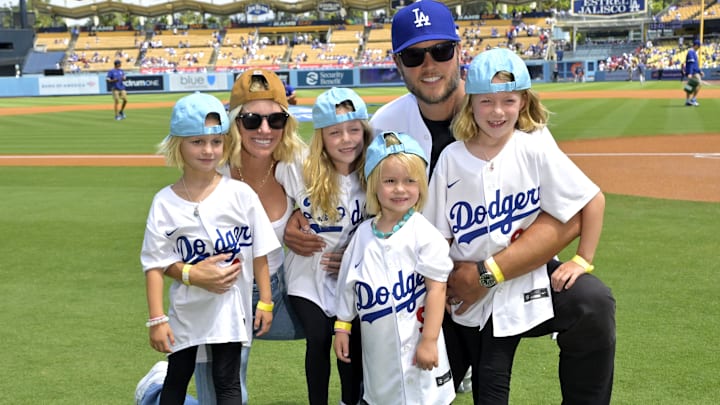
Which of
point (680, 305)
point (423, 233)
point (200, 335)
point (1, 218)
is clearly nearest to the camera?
point (423, 233)

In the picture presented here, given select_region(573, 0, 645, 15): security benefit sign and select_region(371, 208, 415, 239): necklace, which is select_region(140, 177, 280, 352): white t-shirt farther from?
select_region(573, 0, 645, 15): security benefit sign

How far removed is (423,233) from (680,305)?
339 cm

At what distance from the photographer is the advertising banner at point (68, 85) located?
54222 millimetres

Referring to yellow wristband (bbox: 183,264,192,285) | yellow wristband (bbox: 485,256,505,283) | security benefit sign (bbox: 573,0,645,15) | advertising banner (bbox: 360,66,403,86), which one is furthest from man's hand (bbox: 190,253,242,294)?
security benefit sign (bbox: 573,0,645,15)

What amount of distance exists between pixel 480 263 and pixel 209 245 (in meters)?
1.32

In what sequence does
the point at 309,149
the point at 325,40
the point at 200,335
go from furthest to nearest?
the point at 325,40 < the point at 309,149 < the point at 200,335

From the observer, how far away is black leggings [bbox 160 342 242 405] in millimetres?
3672

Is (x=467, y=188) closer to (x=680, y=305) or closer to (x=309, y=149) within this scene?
(x=309, y=149)

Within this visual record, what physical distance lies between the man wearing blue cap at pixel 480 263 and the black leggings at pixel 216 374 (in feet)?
3.56

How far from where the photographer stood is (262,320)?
3.73 m

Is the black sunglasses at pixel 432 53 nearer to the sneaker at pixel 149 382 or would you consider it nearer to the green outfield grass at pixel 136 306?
the green outfield grass at pixel 136 306

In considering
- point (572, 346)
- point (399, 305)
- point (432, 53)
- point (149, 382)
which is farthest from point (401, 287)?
point (149, 382)

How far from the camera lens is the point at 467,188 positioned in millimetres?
3408

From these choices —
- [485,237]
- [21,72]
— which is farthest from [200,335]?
[21,72]
